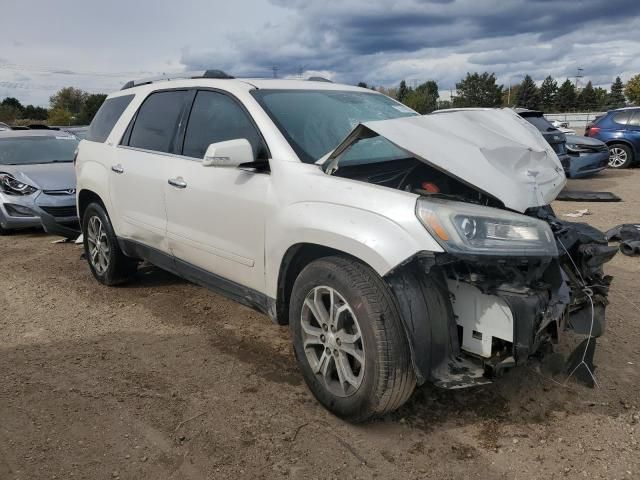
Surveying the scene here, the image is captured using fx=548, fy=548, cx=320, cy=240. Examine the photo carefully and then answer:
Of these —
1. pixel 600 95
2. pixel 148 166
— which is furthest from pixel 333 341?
pixel 600 95

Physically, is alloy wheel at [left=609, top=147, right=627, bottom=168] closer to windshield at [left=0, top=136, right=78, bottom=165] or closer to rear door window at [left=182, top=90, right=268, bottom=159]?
windshield at [left=0, top=136, right=78, bottom=165]

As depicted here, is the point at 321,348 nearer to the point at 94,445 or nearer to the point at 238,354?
the point at 238,354

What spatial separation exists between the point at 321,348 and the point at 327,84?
2.23 m

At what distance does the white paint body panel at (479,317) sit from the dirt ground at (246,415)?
555 mm

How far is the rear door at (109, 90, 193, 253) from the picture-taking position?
424cm

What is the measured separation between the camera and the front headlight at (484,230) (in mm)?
2492

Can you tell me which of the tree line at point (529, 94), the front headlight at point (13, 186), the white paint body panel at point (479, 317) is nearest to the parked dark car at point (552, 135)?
the white paint body panel at point (479, 317)

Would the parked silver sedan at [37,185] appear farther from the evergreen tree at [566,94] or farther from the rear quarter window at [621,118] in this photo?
the evergreen tree at [566,94]

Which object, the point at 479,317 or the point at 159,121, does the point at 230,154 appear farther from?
the point at 479,317

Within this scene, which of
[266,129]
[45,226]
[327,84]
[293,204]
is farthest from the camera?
[45,226]

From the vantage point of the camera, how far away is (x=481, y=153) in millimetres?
2904

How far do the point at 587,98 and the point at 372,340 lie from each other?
9949cm

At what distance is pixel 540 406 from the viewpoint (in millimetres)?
3154

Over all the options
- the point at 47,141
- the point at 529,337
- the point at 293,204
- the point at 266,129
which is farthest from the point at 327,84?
the point at 47,141
